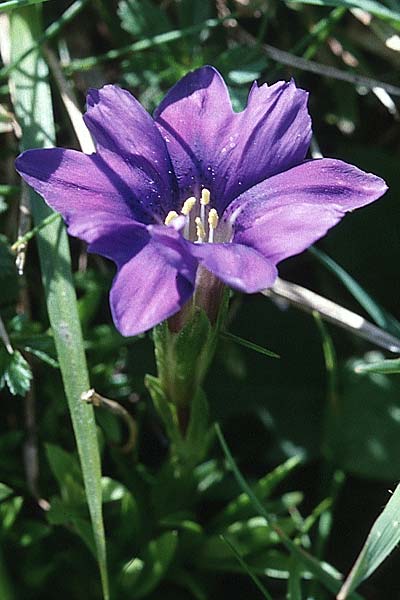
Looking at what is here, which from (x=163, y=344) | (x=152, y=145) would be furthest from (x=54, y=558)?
(x=152, y=145)

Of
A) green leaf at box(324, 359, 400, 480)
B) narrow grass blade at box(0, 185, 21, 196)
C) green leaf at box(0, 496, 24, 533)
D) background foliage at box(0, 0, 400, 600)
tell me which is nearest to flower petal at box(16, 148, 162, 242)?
background foliage at box(0, 0, 400, 600)

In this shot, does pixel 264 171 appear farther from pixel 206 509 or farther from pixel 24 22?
pixel 206 509

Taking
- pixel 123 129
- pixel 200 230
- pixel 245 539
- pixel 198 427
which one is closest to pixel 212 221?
pixel 200 230

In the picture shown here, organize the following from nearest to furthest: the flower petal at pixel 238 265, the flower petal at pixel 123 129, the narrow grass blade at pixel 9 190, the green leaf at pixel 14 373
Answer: the flower petal at pixel 238 265, the flower petal at pixel 123 129, the green leaf at pixel 14 373, the narrow grass blade at pixel 9 190

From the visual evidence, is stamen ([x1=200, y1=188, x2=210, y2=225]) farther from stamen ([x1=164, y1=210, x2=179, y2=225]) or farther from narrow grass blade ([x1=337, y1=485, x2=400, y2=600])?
narrow grass blade ([x1=337, y1=485, x2=400, y2=600])

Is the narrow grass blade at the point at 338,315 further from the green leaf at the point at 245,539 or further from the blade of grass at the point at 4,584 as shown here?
the blade of grass at the point at 4,584

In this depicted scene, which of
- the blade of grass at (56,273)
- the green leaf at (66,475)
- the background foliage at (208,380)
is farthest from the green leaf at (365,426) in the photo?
the blade of grass at (56,273)
